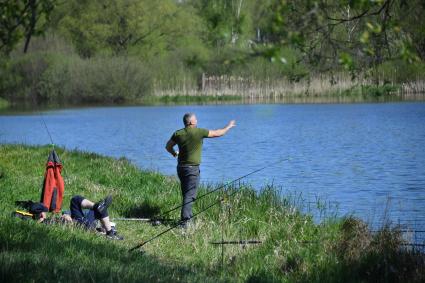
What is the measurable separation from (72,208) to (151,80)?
5667 cm

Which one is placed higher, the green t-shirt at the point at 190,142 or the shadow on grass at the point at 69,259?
the green t-shirt at the point at 190,142

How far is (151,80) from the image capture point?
68250mm

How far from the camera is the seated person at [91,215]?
11477 millimetres

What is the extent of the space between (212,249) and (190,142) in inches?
75.9

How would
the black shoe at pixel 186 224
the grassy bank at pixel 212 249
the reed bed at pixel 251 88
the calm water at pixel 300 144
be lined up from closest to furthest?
1. the grassy bank at pixel 212 249
2. the black shoe at pixel 186 224
3. the calm water at pixel 300 144
4. the reed bed at pixel 251 88

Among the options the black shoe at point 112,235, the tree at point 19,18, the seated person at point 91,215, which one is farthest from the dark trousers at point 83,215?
the tree at point 19,18

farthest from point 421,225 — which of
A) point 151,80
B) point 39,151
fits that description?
point 151,80

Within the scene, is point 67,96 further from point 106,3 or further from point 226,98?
point 226,98

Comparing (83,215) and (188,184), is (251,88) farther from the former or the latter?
(83,215)

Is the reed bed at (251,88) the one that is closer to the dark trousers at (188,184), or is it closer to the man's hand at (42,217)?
the dark trousers at (188,184)

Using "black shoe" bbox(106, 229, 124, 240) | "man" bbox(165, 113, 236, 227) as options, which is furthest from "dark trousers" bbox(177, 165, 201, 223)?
"black shoe" bbox(106, 229, 124, 240)

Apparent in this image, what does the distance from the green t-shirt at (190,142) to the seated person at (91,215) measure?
150cm

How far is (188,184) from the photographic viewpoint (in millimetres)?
12781

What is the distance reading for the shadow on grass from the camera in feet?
25.3
